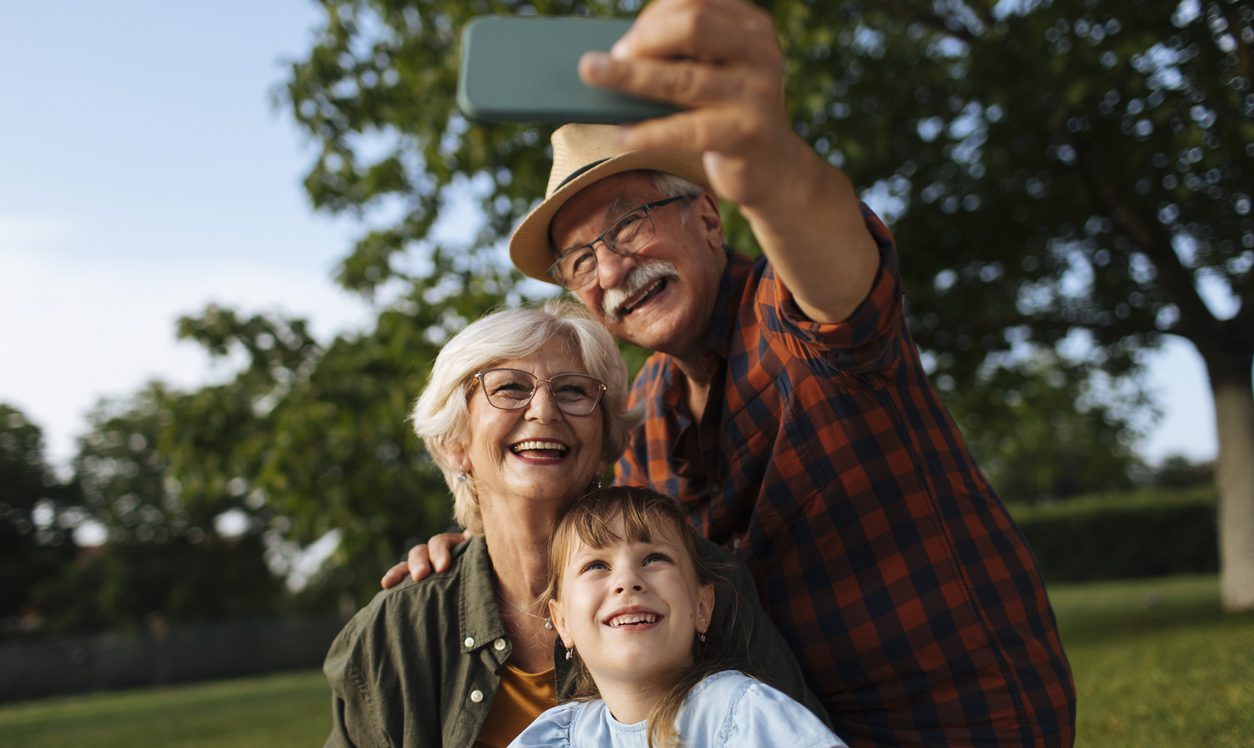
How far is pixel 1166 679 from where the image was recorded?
6688 mm

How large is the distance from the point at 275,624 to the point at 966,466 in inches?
1373

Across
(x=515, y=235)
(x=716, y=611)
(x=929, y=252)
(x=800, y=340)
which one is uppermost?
(x=929, y=252)

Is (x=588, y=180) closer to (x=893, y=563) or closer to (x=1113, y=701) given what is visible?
(x=893, y=563)

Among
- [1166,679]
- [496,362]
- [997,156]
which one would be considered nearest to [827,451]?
[496,362]

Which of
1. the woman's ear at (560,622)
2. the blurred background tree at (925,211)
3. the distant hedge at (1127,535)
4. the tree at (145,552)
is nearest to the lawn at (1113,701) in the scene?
the blurred background tree at (925,211)

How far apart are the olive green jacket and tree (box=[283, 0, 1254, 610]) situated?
13.7ft

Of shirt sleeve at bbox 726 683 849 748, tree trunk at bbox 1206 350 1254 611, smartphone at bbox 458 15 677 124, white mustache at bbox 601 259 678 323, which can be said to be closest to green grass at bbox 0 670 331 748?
white mustache at bbox 601 259 678 323

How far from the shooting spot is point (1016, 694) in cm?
225

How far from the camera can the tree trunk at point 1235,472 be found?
10.6 m

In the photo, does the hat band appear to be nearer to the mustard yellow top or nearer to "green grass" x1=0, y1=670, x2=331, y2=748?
the mustard yellow top

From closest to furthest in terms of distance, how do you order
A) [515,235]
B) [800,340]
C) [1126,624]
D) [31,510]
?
[800,340]
[515,235]
[1126,624]
[31,510]

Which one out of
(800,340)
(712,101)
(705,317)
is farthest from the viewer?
(705,317)

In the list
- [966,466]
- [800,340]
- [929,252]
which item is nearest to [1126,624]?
[929,252]

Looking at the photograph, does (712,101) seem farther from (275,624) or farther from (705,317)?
(275,624)
